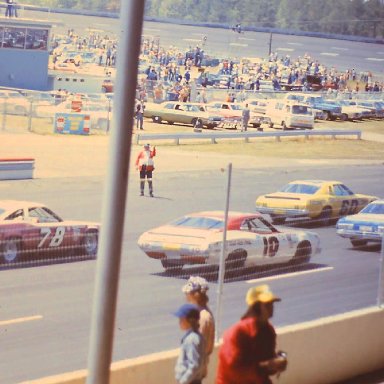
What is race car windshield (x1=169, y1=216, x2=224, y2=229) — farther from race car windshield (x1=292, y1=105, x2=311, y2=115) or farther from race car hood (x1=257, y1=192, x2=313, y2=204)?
race car windshield (x1=292, y1=105, x2=311, y2=115)

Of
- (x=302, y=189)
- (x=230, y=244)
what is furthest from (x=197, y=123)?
(x=230, y=244)

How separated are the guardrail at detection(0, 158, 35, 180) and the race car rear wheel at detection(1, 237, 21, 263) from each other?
15.6 m

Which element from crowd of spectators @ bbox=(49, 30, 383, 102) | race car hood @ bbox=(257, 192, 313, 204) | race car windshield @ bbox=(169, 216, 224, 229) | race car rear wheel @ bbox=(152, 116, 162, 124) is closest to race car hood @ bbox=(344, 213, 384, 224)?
race car hood @ bbox=(257, 192, 313, 204)

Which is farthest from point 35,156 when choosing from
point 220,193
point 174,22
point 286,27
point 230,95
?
point 174,22

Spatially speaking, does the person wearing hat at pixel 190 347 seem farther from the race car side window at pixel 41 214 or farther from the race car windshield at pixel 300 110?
the race car windshield at pixel 300 110

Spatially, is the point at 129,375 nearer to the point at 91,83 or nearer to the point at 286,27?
the point at 91,83

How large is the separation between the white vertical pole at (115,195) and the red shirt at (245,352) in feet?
2.70

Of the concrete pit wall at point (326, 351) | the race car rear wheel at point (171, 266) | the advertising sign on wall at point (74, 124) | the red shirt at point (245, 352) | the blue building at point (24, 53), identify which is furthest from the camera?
the blue building at point (24, 53)

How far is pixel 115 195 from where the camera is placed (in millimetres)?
5305

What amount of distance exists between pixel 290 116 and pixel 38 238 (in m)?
40.0

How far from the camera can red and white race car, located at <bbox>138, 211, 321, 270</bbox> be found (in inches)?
422

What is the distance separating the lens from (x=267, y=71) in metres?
94.6

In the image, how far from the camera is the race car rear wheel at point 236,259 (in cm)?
1013

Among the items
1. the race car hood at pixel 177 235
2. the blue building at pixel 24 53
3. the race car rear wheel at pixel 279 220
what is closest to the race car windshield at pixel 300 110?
the blue building at pixel 24 53
